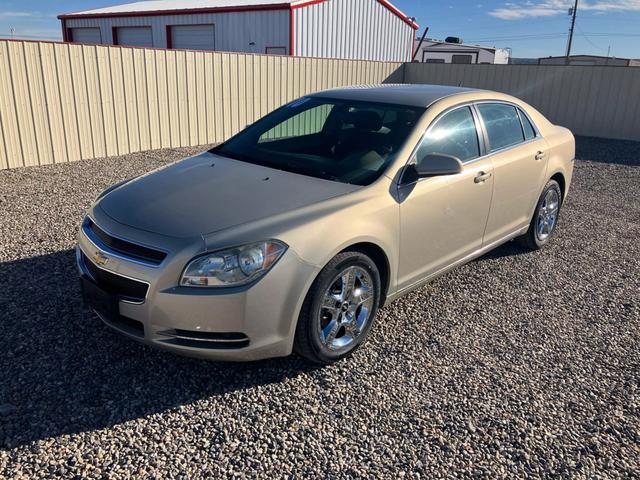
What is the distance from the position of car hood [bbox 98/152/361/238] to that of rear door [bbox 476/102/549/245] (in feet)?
5.62

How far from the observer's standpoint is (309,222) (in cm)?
299

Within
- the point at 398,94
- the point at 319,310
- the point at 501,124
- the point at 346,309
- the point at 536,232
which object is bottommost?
the point at 536,232

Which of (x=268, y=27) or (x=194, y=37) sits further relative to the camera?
(x=194, y=37)

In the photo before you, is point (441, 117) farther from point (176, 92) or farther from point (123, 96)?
point (176, 92)

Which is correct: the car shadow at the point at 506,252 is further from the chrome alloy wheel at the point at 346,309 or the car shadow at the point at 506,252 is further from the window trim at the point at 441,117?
the chrome alloy wheel at the point at 346,309

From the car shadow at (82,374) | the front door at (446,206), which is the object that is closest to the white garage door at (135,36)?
the car shadow at (82,374)

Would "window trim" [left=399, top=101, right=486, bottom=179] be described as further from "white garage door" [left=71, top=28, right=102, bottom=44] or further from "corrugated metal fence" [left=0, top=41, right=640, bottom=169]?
"white garage door" [left=71, top=28, right=102, bottom=44]

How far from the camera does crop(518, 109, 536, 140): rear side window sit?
511cm

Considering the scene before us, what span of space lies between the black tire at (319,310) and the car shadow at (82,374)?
17 centimetres

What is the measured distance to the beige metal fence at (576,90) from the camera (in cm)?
1397

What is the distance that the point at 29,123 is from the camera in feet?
26.8

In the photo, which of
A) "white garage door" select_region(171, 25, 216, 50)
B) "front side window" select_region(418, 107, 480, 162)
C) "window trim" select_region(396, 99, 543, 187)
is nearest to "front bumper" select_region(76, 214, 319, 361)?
"window trim" select_region(396, 99, 543, 187)

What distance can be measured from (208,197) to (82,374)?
1291 millimetres

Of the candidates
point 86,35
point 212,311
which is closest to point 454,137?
point 212,311
